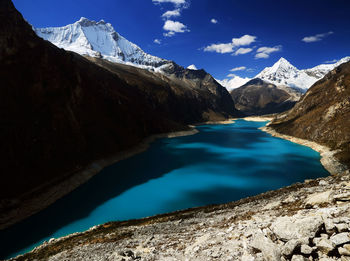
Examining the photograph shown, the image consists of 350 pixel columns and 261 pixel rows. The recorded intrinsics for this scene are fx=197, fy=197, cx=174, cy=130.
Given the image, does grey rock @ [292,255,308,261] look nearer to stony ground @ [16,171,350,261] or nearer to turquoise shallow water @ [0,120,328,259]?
stony ground @ [16,171,350,261]

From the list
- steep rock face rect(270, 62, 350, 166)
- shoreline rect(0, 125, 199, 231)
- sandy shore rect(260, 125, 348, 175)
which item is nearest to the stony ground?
shoreline rect(0, 125, 199, 231)

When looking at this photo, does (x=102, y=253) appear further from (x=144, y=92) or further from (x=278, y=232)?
(x=144, y=92)

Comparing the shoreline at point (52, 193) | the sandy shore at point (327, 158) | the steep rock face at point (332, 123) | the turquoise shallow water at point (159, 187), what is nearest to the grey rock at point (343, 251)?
the turquoise shallow water at point (159, 187)

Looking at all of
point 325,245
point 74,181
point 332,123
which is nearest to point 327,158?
point 332,123

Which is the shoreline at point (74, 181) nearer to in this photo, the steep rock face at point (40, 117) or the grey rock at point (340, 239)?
the steep rock face at point (40, 117)

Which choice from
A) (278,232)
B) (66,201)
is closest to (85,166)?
(66,201)
